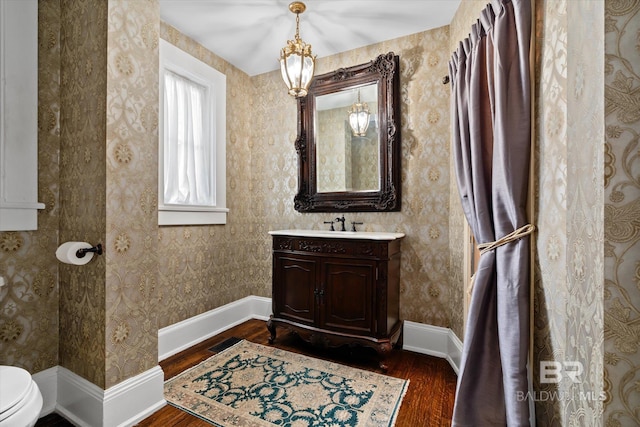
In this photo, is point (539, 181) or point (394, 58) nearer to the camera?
point (539, 181)

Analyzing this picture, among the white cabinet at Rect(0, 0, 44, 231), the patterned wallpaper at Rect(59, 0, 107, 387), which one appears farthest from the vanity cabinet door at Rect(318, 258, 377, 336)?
the white cabinet at Rect(0, 0, 44, 231)

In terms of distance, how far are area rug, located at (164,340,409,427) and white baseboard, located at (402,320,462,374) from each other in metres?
0.52

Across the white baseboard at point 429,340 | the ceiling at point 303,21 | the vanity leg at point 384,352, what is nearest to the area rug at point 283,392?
the vanity leg at point 384,352

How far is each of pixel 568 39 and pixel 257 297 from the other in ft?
A: 10.3

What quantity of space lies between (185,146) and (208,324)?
1.68 metres

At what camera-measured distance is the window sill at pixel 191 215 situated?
7.61 feet

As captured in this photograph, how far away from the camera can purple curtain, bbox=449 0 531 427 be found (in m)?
1.12

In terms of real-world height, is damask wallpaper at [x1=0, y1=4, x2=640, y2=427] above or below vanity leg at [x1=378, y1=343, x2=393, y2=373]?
above

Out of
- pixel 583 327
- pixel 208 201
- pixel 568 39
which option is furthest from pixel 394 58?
pixel 583 327

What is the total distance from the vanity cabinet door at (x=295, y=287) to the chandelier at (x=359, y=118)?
126cm

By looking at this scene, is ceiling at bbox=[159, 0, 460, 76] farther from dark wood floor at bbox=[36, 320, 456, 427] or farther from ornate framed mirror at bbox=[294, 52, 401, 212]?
dark wood floor at bbox=[36, 320, 456, 427]

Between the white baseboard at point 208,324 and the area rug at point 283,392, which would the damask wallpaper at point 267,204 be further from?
the area rug at point 283,392

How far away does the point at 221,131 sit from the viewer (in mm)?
2854

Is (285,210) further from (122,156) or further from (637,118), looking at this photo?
(637,118)
